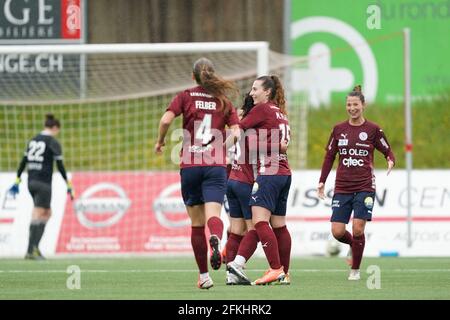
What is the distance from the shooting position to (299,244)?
Result: 1961cm

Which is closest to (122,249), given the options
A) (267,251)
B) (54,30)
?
(54,30)

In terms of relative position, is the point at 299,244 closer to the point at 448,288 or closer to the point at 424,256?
the point at 424,256

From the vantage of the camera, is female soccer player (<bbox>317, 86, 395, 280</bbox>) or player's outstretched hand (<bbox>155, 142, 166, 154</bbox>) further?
female soccer player (<bbox>317, 86, 395, 280</bbox>)

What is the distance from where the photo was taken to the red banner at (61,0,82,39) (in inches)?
861

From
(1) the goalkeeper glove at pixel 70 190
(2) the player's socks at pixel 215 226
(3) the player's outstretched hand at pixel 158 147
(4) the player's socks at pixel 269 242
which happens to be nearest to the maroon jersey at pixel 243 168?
(4) the player's socks at pixel 269 242

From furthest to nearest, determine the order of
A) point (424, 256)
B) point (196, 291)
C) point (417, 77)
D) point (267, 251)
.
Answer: point (417, 77) < point (424, 256) < point (267, 251) < point (196, 291)

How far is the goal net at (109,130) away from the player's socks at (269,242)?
21.9ft

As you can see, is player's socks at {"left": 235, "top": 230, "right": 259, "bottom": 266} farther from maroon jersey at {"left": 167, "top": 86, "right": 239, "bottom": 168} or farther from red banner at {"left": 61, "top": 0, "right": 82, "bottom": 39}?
red banner at {"left": 61, "top": 0, "right": 82, "bottom": 39}

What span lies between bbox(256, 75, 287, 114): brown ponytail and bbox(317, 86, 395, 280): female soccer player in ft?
3.81

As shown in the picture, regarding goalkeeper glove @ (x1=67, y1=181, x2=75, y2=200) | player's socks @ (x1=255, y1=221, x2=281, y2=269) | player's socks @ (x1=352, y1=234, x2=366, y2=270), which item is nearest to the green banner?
goalkeeper glove @ (x1=67, y1=181, x2=75, y2=200)

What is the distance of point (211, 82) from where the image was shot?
1145cm

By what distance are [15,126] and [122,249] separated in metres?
3.35

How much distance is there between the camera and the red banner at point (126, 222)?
65.0 feet

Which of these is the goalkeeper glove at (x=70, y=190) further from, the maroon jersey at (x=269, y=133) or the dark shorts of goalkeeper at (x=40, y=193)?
the maroon jersey at (x=269, y=133)
